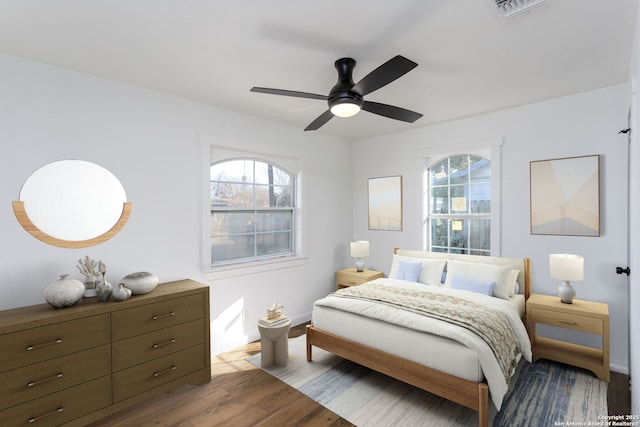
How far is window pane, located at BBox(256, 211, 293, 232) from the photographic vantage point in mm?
3981

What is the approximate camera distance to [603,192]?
3.03 m

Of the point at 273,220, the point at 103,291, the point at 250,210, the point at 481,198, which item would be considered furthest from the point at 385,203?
the point at 103,291

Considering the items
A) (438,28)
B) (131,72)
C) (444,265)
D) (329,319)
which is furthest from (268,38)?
(444,265)

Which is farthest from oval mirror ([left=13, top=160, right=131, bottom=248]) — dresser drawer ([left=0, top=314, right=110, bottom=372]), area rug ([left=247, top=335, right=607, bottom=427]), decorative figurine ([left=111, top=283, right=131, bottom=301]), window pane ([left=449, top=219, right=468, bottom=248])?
window pane ([left=449, top=219, right=468, bottom=248])

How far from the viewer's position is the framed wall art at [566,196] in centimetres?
307

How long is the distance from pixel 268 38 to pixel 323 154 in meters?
2.61

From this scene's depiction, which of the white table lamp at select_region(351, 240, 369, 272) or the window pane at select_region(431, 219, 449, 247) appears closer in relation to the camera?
the window pane at select_region(431, 219, 449, 247)

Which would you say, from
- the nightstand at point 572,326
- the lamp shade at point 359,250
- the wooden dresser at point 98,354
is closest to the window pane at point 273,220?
the lamp shade at point 359,250

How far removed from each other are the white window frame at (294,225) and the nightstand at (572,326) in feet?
8.93

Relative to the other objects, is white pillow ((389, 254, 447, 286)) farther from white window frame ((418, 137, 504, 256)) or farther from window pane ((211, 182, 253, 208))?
window pane ((211, 182, 253, 208))

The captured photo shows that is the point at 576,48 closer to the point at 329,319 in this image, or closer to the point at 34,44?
the point at 329,319

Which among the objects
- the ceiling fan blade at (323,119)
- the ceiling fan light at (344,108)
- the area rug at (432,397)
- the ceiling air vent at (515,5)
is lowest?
the area rug at (432,397)

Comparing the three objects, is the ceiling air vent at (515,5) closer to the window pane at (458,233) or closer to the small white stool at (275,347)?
the window pane at (458,233)

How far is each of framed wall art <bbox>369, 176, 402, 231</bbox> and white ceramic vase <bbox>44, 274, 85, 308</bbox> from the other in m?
3.69
